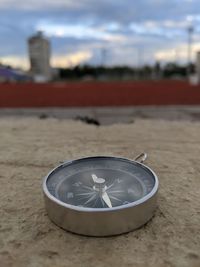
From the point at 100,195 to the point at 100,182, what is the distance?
0.13 metres

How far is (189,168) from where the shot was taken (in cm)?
450

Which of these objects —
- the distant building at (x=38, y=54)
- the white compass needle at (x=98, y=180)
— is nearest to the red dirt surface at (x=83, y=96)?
the white compass needle at (x=98, y=180)

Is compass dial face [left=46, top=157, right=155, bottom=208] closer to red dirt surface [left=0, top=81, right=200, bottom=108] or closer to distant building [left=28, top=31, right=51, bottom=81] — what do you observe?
red dirt surface [left=0, top=81, right=200, bottom=108]

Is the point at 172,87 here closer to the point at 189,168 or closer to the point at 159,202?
A: the point at 189,168

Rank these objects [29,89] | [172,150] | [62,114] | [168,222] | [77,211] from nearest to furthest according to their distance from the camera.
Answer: [77,211] < [168,222] < [172,150] < [62,114] < [29,89]

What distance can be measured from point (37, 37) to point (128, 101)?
2710 centimetres

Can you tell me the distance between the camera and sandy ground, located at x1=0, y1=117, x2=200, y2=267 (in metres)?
2.52

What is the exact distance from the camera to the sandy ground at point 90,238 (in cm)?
252

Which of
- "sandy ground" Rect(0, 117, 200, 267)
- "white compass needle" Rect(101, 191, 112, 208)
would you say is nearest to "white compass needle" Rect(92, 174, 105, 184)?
"white compass needle" Rect(101, 191, 112, 208)

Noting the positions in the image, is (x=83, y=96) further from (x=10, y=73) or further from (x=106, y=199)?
(x=106, y=199)

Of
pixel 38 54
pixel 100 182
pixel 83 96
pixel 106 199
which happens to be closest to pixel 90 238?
pixel 106 199

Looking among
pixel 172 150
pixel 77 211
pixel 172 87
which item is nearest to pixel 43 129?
pixel 172 150

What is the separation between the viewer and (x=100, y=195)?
2.90 meters

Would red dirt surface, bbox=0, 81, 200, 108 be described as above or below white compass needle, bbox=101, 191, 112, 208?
below
